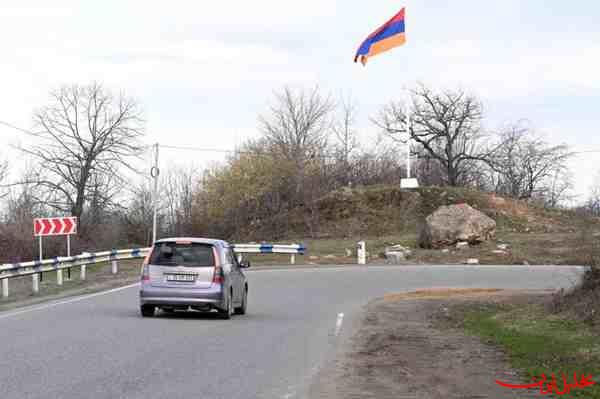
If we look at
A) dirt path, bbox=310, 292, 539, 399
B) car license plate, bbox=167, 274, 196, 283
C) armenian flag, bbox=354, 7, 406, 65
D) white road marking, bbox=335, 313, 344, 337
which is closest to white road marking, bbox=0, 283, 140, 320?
car license plate, bbox=167, 274, 196, 283

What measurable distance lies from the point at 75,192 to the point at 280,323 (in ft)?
169

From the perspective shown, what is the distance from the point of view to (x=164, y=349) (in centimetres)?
1330

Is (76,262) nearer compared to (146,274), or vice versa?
(146,274)

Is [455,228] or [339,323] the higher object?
[455,228]

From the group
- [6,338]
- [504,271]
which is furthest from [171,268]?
[504,271]

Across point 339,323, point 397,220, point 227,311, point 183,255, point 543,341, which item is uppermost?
point 397,220

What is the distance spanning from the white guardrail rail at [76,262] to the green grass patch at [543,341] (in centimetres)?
836

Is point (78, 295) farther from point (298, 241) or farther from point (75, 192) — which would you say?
point (75, 192)

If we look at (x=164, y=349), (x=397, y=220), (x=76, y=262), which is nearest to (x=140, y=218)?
(x=397, y=220)

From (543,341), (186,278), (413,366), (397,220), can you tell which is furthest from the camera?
(397,220)

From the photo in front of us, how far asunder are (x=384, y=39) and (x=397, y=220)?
17087mm

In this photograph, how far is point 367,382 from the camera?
1101cm

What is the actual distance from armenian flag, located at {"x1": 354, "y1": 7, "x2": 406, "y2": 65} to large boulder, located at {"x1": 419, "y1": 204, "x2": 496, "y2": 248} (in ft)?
28.6

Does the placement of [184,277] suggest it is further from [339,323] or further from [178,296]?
[339,323]
